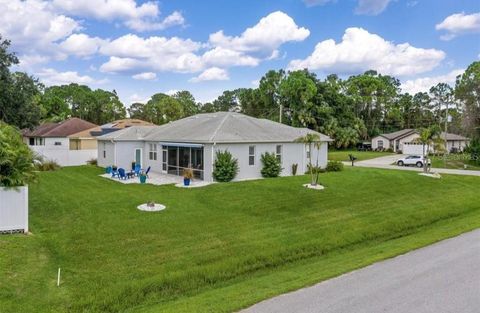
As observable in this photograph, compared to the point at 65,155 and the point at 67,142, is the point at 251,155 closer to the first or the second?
the point at 65,155

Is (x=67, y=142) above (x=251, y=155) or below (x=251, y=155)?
above

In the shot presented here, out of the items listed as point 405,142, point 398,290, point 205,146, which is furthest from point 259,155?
point 405,142

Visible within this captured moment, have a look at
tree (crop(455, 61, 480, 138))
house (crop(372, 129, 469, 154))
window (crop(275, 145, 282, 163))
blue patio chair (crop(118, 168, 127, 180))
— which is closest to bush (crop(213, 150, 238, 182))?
window (crop(275, 145, 282, 163))

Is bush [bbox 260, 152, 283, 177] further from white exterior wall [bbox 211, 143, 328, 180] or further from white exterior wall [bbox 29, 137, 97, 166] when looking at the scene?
white exterior wall [bbox 29, 137, 97, 166]

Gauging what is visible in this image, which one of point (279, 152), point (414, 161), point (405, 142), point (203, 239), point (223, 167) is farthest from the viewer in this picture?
point (405, 142)

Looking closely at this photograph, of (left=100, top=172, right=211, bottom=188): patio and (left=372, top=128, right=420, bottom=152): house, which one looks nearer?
(left=100, top=172, right=211, bottom=188): patio

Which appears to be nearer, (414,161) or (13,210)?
(13,210)
